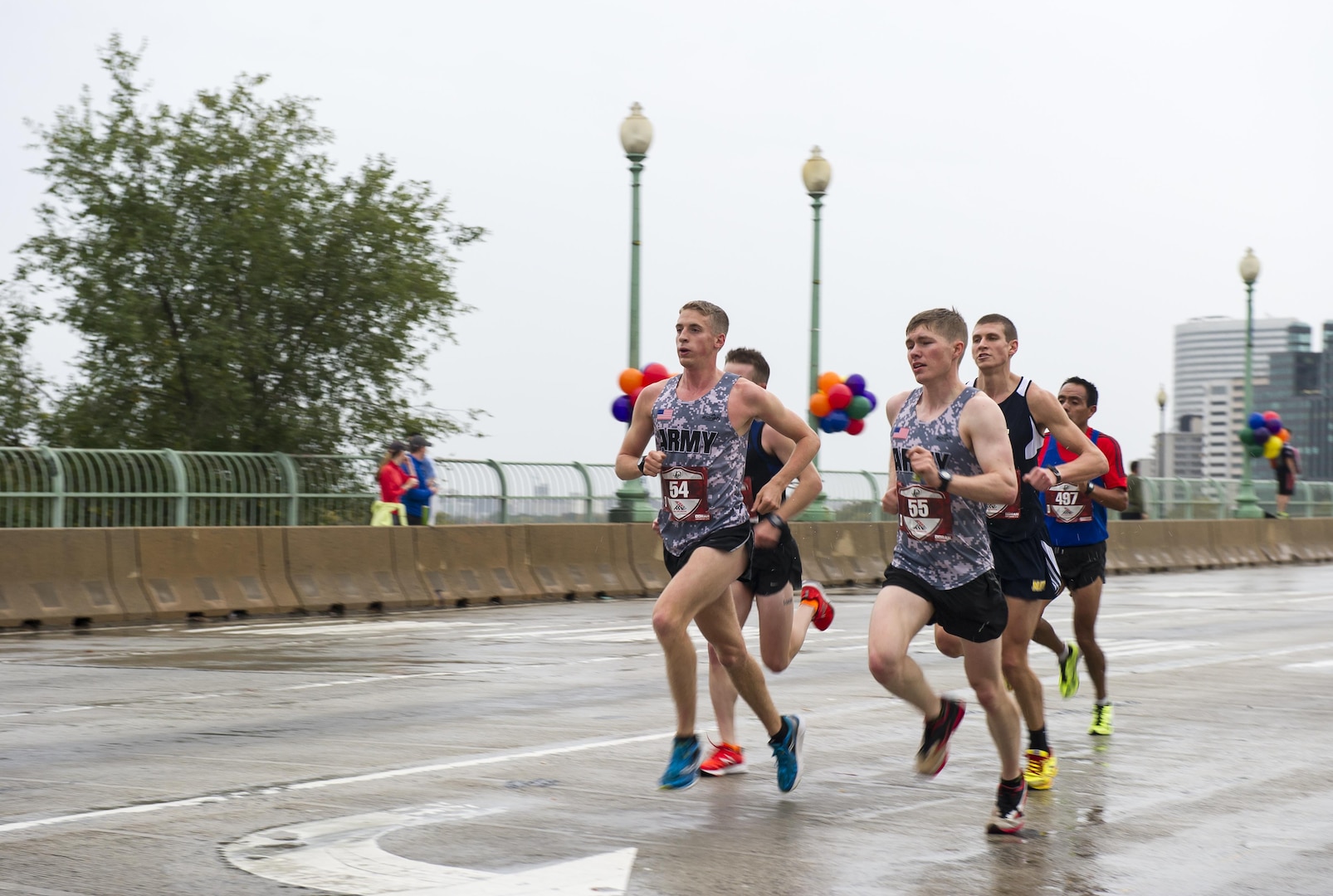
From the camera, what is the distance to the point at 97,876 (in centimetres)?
539

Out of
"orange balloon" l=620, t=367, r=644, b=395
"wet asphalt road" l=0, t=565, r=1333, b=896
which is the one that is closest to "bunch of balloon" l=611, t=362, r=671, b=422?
"orange balloon" l=620, t=367, r=644, b=395

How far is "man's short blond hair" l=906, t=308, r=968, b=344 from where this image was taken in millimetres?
6586

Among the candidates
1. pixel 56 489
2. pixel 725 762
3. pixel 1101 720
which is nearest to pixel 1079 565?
pixel 1101 720

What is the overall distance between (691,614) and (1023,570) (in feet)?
5.06

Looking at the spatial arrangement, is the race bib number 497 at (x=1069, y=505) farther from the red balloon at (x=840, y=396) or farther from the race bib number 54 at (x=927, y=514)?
the red balloon at (x=840, y=396)

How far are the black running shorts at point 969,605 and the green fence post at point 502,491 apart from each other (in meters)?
15.4

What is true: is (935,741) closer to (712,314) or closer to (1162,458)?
(712,314)

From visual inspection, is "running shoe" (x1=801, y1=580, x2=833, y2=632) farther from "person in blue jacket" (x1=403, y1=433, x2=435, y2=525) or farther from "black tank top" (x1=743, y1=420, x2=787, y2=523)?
"person in blue jacket" (x1=403, y1=433, x2=435, y2=525)

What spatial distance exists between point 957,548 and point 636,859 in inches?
67.5

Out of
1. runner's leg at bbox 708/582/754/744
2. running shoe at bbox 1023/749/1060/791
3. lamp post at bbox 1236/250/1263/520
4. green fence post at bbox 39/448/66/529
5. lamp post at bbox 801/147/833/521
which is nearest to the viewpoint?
running shoe at bbox 1023/749/1060/791

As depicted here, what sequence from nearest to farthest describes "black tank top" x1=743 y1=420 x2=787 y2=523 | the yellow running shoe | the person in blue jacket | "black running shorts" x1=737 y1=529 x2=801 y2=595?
"black running shorts" x1=737 y1=529 x2=801 y2=595 → "black tank top" x1=743 y1=420 x2=787 y2=523 → the yellow running shoe → the person in blue jacket

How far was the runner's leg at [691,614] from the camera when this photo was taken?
22.9ft

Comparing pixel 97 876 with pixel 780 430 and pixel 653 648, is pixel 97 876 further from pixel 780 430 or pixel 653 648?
pixel 653 648

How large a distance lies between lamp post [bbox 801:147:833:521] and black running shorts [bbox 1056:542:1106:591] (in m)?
16.6
